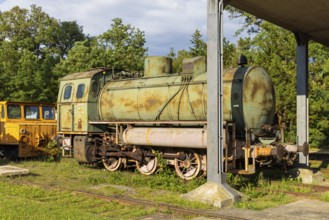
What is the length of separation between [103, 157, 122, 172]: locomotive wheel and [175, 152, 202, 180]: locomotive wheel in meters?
2.64

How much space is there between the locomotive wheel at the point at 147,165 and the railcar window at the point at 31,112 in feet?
21.4

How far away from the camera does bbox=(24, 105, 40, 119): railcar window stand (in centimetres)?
1748

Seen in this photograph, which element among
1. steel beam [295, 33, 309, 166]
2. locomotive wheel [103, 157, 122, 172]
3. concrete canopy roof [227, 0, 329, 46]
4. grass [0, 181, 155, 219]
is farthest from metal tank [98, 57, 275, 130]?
grass [0, 181, 155, 219]

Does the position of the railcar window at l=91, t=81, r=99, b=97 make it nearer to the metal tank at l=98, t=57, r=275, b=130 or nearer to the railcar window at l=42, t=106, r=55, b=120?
the metal tank at l=98, t=57, r=275, b=130

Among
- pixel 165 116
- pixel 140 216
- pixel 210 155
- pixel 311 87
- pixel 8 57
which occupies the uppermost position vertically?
pixel 8 57

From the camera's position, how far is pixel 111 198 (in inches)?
356

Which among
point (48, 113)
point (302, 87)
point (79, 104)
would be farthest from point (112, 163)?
point (302, 87)

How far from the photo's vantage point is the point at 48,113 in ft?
59.8

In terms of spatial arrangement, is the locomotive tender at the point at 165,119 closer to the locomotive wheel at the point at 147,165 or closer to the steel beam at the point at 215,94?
the locomotive wheel at the point at 147,165

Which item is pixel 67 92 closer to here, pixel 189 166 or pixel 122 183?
pixel 122 183

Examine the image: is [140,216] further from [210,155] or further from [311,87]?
[311,87]

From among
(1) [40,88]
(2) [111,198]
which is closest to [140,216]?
(2) [111,198]

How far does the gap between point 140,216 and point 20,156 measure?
10898 mm

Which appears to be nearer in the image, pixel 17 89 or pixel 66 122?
pixel 66 122
